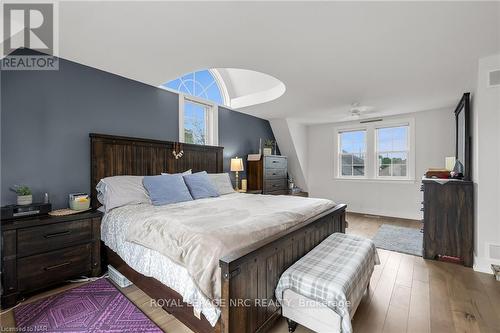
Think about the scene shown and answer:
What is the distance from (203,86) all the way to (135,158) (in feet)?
6.31

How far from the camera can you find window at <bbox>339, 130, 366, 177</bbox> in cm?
573

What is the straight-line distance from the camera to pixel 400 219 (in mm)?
5012

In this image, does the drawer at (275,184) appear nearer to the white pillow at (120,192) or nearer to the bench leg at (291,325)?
A: the white pillow at (120,192)

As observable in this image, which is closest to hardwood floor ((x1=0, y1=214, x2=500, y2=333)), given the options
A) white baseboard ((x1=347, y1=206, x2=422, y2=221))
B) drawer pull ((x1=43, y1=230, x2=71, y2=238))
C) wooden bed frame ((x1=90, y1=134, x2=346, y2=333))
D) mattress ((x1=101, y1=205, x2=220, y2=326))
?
wooden bed frame ((x1=90, y1=134, x2=346, y2=333))

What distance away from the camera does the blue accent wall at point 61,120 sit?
226cm

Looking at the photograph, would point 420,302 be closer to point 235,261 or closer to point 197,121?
point 235,261

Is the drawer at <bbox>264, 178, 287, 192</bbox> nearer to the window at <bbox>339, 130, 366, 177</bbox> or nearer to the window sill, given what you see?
the window sill

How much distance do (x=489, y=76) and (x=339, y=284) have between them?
9.58ft

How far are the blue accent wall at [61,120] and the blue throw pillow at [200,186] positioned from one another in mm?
921

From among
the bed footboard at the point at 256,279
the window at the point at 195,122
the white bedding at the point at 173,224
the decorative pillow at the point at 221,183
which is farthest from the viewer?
the window at the point at 195,122

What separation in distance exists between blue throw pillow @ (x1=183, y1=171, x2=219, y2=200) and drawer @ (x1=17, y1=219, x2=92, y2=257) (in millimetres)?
1162

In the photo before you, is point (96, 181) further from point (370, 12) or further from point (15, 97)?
point (370, 12)

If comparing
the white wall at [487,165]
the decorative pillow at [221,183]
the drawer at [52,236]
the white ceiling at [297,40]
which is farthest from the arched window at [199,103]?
the white wall at [487,165]

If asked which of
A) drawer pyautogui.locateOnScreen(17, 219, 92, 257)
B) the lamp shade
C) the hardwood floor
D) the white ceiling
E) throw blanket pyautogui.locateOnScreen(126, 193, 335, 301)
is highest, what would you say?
the white ceiling
